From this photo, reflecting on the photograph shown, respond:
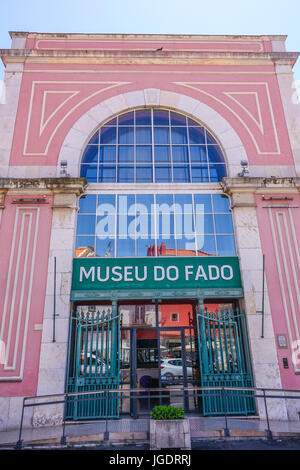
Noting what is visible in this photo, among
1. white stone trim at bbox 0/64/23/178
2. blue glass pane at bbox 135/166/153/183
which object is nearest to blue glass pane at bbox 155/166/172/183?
blue glass pane at bbox 135/166/153/183

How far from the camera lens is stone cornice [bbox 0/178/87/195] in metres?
12.1

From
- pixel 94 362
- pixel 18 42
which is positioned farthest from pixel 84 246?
pixel 18 42

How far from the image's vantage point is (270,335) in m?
10.7

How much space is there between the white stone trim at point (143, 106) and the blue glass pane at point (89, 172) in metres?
0.28

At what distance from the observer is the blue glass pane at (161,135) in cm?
1369

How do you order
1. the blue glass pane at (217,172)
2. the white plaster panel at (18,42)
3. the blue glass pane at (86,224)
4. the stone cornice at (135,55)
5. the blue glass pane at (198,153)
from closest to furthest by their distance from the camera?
the blue glass pane at (86,224) < the blue glass pane at (217,172) < the blue glass pane at (198,153) < the stone cornice at (135,55) < the white plaster panel at (18,42)

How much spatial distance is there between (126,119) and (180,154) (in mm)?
2882

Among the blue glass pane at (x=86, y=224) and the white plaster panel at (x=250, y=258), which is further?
the blue glass pane at (x=86, y=224)

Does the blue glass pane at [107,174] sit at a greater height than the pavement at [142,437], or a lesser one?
greater

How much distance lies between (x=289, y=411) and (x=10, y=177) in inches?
498

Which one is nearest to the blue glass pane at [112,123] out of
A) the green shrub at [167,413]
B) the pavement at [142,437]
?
the green shrub at [167,413]

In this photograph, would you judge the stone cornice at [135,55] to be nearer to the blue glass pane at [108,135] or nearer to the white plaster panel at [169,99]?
the white plaster panel at [169,99]
